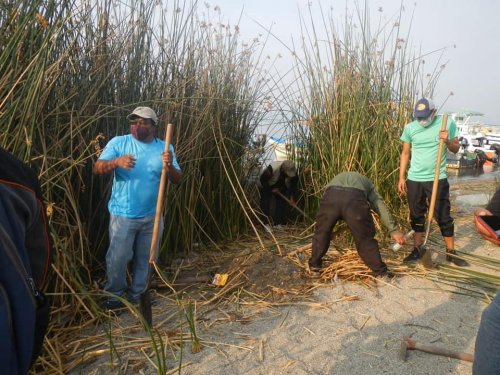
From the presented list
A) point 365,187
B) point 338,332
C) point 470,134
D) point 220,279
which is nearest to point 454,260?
point 365,187

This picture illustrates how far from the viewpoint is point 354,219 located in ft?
12.3

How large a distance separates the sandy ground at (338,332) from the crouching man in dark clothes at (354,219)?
0.89ft

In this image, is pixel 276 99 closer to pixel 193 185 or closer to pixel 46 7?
pixel 193 185

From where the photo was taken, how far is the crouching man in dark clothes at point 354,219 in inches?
147

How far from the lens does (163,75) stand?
416cm

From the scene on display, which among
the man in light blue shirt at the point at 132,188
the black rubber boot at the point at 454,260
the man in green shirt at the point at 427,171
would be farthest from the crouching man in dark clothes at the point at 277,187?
the man in light blue shirt at the point at 132,188

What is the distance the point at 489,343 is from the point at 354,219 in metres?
2.38

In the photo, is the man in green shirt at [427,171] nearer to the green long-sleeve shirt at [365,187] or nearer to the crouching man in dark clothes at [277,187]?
the green long-sleeve shirt at [365,187]

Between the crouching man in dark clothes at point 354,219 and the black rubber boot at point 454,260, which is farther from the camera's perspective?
the black rubber boot at point 454,260

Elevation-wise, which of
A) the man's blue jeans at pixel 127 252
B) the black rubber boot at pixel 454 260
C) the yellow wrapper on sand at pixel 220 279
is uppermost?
the man's blue jeans at pixel 127 252

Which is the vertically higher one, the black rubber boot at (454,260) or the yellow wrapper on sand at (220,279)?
the black rubber boot at (454,260)

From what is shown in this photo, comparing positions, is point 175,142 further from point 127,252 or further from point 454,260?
point 454,260

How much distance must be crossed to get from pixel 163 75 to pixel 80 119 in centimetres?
109

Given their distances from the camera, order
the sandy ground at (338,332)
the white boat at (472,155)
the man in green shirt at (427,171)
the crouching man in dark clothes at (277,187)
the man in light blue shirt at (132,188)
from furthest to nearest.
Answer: the white boat at (472,155) < the crouching man in dark clothes at (277,187) < the man in green shirt at (427,171) < the man in light blue shirt at (132,188) < the sandy ground at (338,332)
